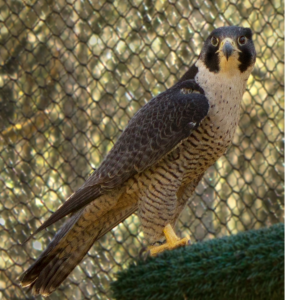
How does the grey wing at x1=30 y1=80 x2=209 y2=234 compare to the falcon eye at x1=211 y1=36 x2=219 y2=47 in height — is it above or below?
below

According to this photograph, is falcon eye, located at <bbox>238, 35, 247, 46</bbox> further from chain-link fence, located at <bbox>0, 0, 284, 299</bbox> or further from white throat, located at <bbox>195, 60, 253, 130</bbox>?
chain-link fence, located at <bbox>0, 0, 284, 299</bbox>

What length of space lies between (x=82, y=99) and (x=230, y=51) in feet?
4.78

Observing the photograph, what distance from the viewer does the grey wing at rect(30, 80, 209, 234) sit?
4.76 ft

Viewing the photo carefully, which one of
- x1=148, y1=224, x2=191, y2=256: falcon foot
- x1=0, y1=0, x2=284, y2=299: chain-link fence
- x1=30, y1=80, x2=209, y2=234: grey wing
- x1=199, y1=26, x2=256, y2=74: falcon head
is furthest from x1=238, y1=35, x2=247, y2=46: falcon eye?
x1=0, y1=0, x2=284, y2=299: chain-link fence

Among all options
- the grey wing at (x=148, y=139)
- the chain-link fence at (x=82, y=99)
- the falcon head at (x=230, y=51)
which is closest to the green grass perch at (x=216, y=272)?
the grey wing at (x=148, y=139)

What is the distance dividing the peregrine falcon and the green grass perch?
10 cm

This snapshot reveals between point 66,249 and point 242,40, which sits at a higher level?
point 242,40

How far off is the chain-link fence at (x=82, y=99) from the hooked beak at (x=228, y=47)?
1.23m

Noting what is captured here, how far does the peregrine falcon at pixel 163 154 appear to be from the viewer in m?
1.46

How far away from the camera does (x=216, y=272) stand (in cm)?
154

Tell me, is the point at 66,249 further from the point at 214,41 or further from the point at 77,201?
the point at 214,41

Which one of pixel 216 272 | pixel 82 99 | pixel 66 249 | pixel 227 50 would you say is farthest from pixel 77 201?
pixel 82 99

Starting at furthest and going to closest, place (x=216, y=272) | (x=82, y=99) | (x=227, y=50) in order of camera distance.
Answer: (x=82, y=99) < (x=216, y=272) < (x=227, y=50)

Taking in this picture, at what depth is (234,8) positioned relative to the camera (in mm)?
2949
